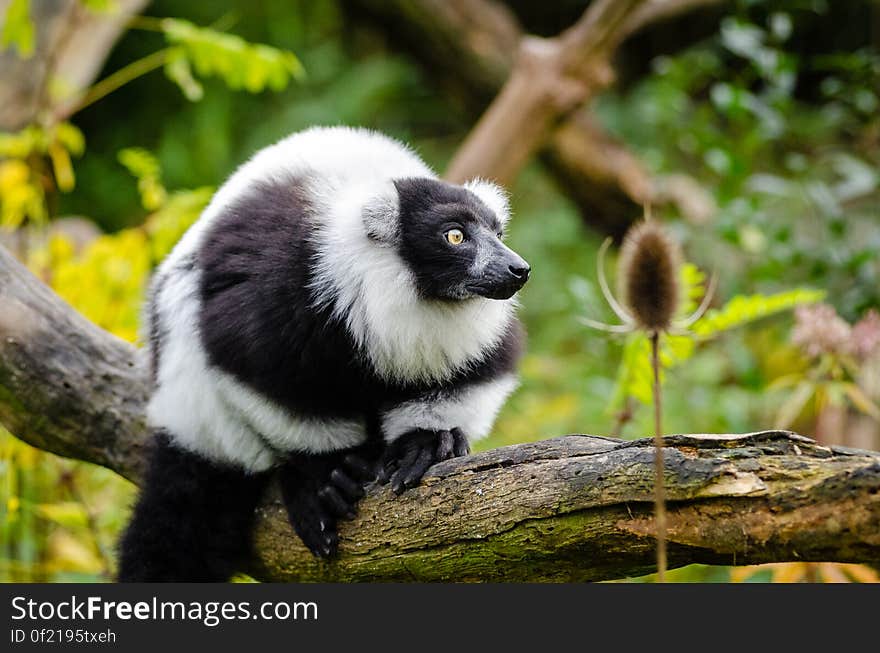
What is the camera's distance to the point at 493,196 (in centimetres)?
386

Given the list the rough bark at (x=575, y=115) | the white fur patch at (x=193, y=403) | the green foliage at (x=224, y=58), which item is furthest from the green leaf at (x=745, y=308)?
the rough bark at (x=575, y=115)

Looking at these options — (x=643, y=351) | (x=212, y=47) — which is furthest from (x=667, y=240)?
(x=212, y=47)

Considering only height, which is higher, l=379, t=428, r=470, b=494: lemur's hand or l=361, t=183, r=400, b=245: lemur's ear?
l=361, t=183, r=400, b=245: lemur's ear

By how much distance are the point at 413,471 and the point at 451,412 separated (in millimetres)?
393

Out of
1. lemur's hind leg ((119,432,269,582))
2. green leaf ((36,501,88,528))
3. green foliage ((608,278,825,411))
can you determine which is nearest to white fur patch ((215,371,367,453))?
lemur's hind leg ((119,432,269,582))

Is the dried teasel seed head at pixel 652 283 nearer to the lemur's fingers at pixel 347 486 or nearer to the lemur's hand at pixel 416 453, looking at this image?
the lemur's hand at pixel 416 453

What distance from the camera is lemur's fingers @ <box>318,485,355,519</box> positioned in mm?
3373

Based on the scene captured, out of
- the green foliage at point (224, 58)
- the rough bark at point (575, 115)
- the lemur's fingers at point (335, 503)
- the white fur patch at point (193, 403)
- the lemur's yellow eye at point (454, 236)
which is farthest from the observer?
the rough bark at point (575, 115)

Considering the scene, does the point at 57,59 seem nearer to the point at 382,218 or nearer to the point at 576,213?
the point at 382,218

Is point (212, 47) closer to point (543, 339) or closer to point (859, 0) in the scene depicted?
point (543, 339)

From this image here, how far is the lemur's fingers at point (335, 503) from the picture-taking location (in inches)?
133

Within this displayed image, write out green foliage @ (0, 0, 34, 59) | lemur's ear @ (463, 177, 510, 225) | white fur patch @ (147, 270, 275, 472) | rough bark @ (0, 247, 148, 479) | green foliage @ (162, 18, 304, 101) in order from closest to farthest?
1. white fur patch @ (147, 270, 275, 472)
2. lemur's ear @ (463, 177, 510, 225)
3. rough bark @ (0, 247, 148, 479)
4. green foliage @ (0, 0, 34, 59)
5. green foliage @ (162, 18, 304, 101)

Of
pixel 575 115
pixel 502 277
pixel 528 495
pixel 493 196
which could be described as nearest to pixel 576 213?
pixel 575 115

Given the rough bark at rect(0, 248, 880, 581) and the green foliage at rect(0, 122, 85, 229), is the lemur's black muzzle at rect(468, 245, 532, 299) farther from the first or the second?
the green foliage at rect(0, 122, 85, 229)
